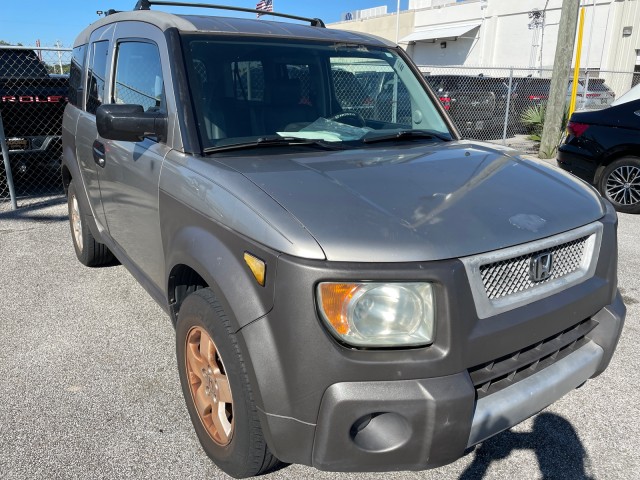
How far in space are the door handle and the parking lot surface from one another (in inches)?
44.7

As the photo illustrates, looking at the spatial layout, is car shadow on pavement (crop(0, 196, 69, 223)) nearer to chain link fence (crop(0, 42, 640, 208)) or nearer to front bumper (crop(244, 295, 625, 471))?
chain link fence (crop(0, 42, 640, 208))

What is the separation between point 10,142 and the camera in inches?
275

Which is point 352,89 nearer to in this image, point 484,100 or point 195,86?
point 195,86

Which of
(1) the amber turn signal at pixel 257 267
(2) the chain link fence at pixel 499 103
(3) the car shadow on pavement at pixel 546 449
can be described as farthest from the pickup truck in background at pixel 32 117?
(2) the chain link fence at pixel 499 103

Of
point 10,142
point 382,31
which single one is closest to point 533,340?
point 10,142

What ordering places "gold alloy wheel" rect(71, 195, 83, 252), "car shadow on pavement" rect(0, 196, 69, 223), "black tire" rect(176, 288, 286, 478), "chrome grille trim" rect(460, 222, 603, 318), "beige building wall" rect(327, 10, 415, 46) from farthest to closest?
"beige building wall" rect(327, 10, 415, 46) → "car shadow on pavement" rect(0, 196, 69, 223) → "gold alloy wheel" rect(71, 195, 83, 252) → "black tire" rect(176, 288, 286, 478) → "chrome grille trim" rect(460, 222, 603, 318)

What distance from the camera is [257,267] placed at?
1899 mm

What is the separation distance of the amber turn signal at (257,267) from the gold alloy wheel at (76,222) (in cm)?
327

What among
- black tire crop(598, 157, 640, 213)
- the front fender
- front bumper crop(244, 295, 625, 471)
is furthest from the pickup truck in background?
black tire crop(598, 157, 640, 213)

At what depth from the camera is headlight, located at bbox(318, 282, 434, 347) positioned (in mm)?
1766

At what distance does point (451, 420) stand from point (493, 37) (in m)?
34.0

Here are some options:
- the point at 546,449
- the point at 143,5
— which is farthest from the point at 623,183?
the point at 143,5

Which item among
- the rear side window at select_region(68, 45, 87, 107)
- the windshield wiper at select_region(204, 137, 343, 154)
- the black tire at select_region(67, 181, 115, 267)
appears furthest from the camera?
the black tire at select_region(67, 181, 115, 267)

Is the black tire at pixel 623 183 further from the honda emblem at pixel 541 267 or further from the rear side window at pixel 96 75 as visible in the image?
the rear side window at pixel 96 75
